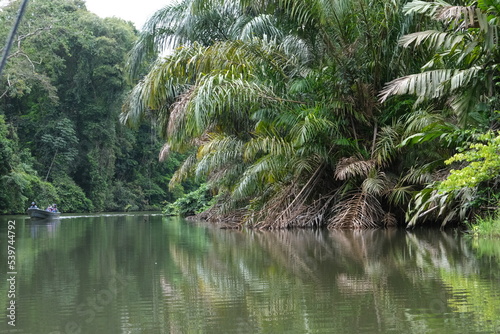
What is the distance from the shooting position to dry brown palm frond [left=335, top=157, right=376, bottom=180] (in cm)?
1098

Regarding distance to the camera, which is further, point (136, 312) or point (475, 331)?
point (136, 312)

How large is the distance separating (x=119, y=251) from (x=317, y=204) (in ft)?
18.2

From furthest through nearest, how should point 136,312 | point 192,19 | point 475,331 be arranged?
point 192,19
point 136,312
point 475,331

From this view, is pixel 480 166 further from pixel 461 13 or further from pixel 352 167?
pixel 352 167

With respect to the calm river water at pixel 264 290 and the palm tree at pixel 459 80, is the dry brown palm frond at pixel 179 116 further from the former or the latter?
the calm river water at pixel 264 290

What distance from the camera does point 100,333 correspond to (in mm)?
3059

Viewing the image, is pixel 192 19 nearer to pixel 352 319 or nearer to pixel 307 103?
pixel 307 103

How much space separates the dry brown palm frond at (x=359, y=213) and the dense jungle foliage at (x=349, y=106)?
0.09 ft

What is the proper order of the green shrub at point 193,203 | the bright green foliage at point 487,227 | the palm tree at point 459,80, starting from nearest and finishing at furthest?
1. the bright green foliage at point 487,227
2. the palm tree at point 459,80
3. the green shrub at point 193,203

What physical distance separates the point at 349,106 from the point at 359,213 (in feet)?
7.04

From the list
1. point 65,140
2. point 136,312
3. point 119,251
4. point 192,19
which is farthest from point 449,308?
point 65,140

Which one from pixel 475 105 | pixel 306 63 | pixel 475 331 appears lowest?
pixel 475 331

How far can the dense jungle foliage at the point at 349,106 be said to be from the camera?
8.83m

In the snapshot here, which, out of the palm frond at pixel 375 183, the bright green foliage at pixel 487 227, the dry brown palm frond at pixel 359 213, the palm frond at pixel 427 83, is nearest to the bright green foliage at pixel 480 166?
the bright green foliage at pixel 487 227
